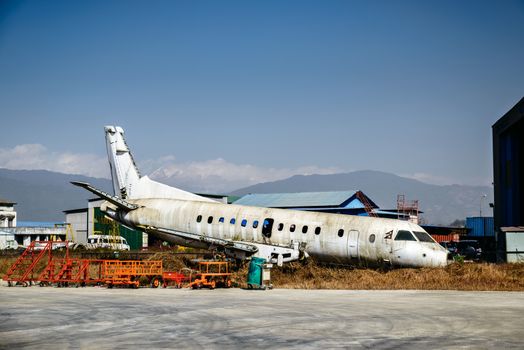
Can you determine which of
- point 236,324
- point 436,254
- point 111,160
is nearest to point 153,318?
point 236,324

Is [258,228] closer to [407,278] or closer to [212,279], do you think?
[212,279]

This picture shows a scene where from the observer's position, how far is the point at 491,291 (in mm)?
26000

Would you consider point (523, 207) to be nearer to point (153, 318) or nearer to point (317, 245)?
point (317, 245)

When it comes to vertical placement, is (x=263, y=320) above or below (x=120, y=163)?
below

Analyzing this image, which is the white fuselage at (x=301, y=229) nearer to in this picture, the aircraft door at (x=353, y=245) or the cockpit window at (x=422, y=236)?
the aircraft door at (x=353, y=245)

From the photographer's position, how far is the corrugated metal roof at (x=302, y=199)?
3819 inches

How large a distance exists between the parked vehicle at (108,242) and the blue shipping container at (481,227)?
60.9m

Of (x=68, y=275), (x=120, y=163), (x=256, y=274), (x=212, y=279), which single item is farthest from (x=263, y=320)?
(x=120, y=163)

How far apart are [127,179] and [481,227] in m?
84.4

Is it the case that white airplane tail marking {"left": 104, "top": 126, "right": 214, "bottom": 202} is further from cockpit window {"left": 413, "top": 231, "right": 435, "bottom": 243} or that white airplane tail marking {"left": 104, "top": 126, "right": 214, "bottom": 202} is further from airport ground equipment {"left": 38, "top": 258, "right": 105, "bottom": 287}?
cockpit window {"left": 413, "top": 231, "right": 435, "bottom": 243}

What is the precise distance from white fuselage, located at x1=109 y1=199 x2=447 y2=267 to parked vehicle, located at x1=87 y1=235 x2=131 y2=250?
4413 cm

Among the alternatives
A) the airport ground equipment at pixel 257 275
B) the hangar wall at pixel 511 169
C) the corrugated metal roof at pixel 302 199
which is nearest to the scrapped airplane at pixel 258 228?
the airport ground equipment at pixel 257 275

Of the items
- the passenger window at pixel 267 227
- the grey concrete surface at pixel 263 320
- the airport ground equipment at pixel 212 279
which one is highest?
the passenger window at pixel 267 227

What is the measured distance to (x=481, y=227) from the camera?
109 metres
